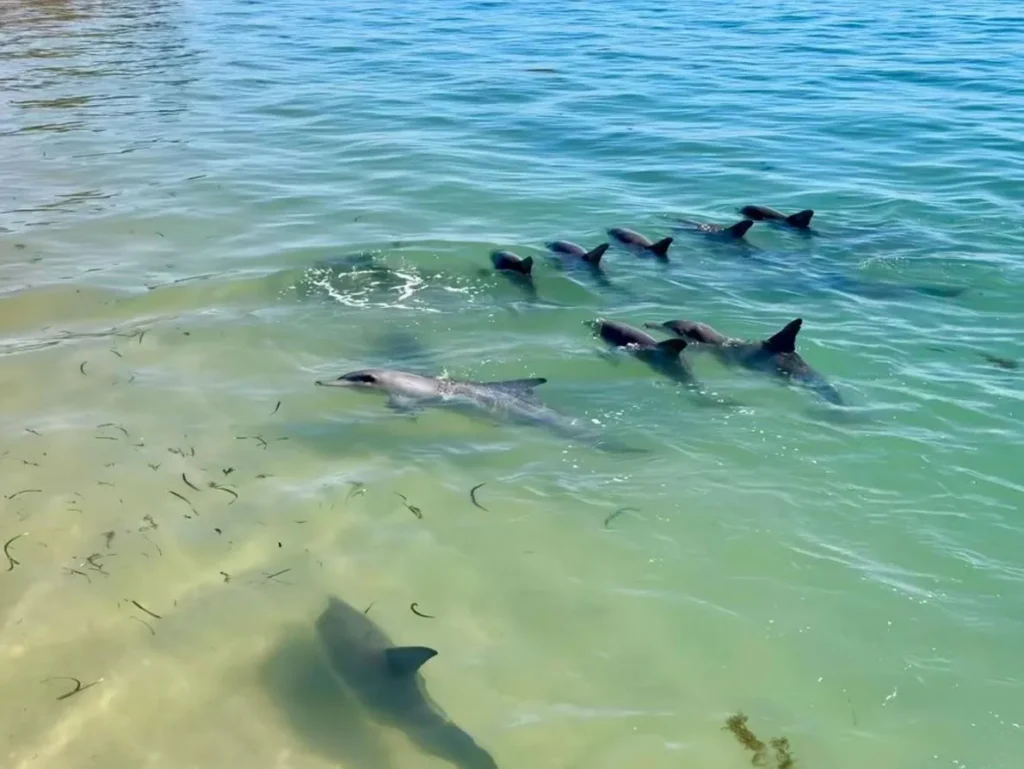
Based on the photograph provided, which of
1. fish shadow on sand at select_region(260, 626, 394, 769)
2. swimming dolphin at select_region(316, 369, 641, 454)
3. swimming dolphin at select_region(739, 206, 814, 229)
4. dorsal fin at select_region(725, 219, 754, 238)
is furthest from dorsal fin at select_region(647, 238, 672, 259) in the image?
fish shadow on sand at select_region(260, 626, 394, 769)

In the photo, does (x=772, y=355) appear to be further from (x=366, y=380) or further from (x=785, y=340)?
(x=366, y=380)

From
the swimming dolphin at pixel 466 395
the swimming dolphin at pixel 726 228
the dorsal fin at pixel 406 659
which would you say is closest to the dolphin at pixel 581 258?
the swimming dolphin at pixel 726 228

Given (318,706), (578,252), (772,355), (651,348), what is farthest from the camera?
(578,252)

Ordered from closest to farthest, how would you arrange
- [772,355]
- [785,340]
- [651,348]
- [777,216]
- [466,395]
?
[466,395] < [785,340] < [772,355] < [651,348] < [777,216]

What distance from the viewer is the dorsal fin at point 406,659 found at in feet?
19.8

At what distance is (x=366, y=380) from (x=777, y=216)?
820cm

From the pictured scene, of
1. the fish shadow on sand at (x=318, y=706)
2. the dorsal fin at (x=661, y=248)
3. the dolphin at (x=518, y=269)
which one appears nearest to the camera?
the fish shadow on sand at (x=318, y=706)

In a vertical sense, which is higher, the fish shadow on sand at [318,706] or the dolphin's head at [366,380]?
the dolphin's head at [366,380]

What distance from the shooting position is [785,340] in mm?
10359

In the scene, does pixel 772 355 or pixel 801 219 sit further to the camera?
pixel 801 219

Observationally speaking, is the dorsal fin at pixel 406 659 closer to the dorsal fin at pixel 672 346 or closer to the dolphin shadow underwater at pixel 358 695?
the dolphin shadow underwater at pixel 358 695

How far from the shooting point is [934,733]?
5953mm

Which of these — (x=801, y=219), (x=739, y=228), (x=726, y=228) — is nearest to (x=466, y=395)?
(x=739, y=228)

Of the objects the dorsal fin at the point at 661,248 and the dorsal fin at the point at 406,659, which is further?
the dorsal fin at the point at 661,248
